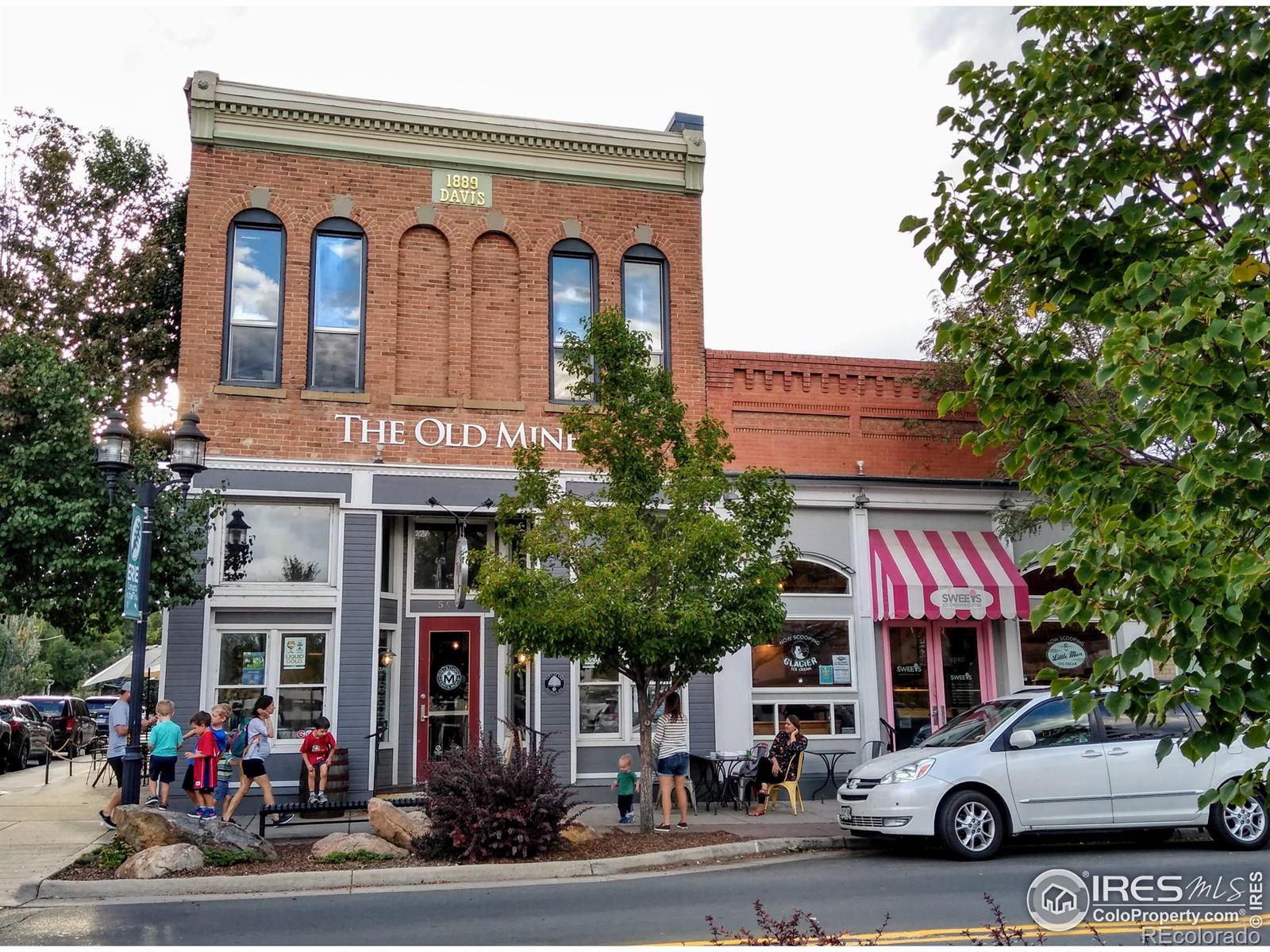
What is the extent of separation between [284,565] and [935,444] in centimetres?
1124

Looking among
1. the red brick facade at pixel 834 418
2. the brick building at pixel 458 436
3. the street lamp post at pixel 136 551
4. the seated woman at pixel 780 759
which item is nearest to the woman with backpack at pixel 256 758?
the brick building at pixel 458 436

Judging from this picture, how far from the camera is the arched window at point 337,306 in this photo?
1652cm

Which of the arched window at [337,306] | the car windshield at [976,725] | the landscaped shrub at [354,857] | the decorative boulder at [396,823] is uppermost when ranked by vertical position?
the arched window at [337,306]

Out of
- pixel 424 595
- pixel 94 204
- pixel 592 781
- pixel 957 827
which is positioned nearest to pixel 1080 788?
pixel 957 827

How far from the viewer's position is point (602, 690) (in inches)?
656

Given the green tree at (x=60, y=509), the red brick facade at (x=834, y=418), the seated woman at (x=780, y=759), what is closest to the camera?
the green tree at (x=60, y=509)

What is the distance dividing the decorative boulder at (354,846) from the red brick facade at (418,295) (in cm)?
650

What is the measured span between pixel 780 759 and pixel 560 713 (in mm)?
3579

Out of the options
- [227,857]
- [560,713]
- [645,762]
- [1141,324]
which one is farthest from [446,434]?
[1141,324]

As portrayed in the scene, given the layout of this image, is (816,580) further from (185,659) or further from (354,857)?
(185,659)

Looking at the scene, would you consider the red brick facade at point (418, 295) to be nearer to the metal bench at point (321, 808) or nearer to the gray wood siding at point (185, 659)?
the gray wood siding at point (185, 659)

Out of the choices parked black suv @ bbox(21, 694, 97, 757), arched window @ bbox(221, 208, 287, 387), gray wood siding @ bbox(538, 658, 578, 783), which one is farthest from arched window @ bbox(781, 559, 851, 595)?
parked black suv @ bbox(21, 694, 97, 757)

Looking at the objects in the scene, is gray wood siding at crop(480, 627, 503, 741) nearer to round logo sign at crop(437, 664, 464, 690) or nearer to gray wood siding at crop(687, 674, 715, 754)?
round logo sign at crop(437, 664, 464, 690)

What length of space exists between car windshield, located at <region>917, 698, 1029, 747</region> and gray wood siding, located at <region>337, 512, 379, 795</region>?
26.0ft
